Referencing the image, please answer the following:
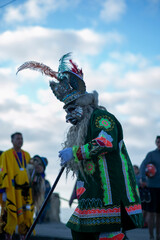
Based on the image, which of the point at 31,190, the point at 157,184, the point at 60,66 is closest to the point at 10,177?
the point at 31,190

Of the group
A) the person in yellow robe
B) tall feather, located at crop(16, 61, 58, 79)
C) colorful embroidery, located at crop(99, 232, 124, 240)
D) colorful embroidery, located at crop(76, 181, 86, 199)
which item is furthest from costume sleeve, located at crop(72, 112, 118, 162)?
the person in yellow robe

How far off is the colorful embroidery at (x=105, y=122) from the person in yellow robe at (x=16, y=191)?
4112mm

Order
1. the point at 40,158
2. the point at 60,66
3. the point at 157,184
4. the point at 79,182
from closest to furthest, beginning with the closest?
the point at 79,182, the point at 60,66, the point at 157,184, the point at 40,158

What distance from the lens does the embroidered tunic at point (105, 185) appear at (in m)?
3.56

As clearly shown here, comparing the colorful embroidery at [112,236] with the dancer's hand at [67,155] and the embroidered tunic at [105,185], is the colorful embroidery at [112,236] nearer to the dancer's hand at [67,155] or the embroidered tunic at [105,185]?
the embroidered tunic at [105,185]

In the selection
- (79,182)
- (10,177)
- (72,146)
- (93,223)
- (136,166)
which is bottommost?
(93,223)

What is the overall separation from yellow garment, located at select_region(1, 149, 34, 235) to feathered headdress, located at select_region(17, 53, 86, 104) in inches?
146

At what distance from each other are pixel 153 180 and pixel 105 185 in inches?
159

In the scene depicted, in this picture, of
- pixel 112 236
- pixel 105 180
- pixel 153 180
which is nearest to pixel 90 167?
pixel 105 180

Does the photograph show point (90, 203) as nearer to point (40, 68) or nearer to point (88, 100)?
point (88, 100)

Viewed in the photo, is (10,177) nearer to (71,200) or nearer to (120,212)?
(120,212)

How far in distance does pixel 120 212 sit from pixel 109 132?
66 cm

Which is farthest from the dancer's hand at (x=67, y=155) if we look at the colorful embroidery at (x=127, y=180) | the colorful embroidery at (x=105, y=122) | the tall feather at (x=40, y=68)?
the tall feather at (x=40, y=68)

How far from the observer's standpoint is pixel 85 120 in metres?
3.86
